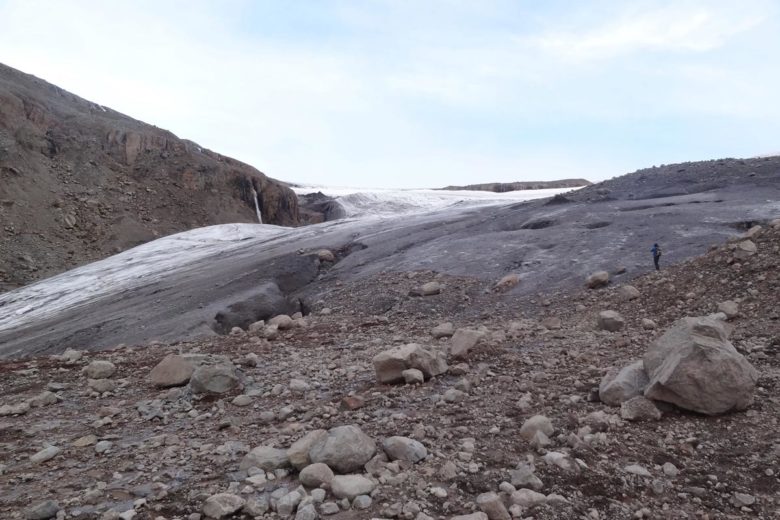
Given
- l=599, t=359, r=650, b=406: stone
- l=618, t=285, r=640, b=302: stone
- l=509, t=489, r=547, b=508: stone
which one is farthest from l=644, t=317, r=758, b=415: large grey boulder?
l=618, t=285, r=640, b=302: stone

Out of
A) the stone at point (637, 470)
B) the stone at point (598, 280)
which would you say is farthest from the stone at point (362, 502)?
the stone at point (598, 280)

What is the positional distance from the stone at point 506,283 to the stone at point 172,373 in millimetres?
5191

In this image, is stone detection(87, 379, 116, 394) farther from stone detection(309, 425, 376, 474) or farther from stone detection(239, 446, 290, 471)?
stone detection(309, 425, 376, 474)

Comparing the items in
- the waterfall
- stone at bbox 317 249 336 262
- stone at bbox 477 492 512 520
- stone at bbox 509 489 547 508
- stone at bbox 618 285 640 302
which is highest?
the waterfall

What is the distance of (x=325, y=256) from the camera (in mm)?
13273

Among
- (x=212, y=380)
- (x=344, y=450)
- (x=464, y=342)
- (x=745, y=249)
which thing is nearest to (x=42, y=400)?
(x=212, y=380)

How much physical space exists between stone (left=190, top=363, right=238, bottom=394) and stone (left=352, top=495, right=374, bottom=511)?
253cm

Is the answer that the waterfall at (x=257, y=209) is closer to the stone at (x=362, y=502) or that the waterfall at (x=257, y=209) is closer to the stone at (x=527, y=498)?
the stone at (x=362, y=502)

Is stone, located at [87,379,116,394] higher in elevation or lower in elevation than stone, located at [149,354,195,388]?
lower

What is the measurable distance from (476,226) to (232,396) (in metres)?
9.89

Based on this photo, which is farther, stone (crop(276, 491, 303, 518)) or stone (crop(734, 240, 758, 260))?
stone (crop(734, 240, 758, 260))

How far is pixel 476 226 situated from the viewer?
1388cm

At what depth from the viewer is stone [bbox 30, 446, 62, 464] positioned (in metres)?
3.75

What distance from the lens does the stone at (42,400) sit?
16.6 feet
